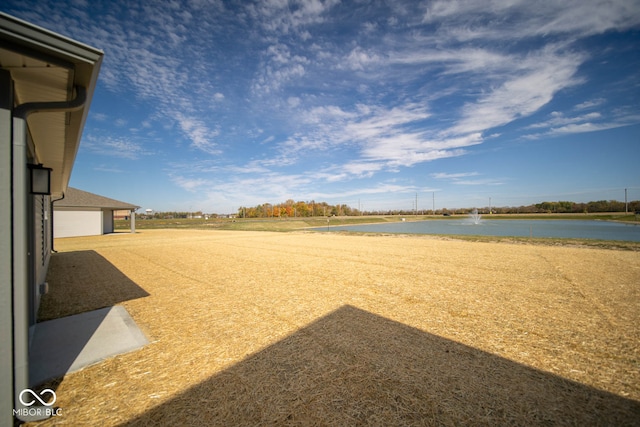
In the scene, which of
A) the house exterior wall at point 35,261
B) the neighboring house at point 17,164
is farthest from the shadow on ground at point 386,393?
the house exterior wall at point 35,261

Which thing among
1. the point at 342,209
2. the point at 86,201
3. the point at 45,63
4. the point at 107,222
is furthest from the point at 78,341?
the point at 342,209

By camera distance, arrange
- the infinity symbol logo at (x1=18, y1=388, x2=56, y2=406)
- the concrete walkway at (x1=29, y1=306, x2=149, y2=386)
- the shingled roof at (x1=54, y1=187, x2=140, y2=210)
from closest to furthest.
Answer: the infinity symbol logo at (x1=18, y1=388, x2=56, y2=406) < the concrete walkway at (x1=29, y1=306, x2=149, y2=386) < the shingled roof at (x1=54, y1=187, x2=140, y2=210)

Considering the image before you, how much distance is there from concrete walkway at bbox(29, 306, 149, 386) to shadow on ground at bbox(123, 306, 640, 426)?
5.34 feet

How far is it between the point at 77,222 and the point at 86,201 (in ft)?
6.47

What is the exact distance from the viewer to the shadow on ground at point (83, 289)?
521 centimetres

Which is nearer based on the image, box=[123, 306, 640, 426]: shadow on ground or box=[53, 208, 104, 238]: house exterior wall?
box=[123, 306, 640, 426]: shadow on ground

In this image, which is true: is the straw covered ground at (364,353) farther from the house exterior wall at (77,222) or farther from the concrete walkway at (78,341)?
the house exterior wall at (77,222)

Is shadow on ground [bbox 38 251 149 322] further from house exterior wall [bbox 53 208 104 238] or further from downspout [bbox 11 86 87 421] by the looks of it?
house exterior wall [bbox 53 208 104 238]

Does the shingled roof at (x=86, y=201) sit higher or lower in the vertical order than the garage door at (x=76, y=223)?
higher

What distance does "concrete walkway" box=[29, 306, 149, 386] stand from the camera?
309 cm

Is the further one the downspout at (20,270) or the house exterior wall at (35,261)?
the house exterior wall at (35,261)

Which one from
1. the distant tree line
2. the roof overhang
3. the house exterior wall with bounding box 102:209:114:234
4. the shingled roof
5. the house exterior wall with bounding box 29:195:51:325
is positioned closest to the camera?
the roof overhang

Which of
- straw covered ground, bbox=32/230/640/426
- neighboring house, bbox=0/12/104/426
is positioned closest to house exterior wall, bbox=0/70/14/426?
neighboring house, bbox=0/12/104/426

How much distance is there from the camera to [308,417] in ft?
7.50
